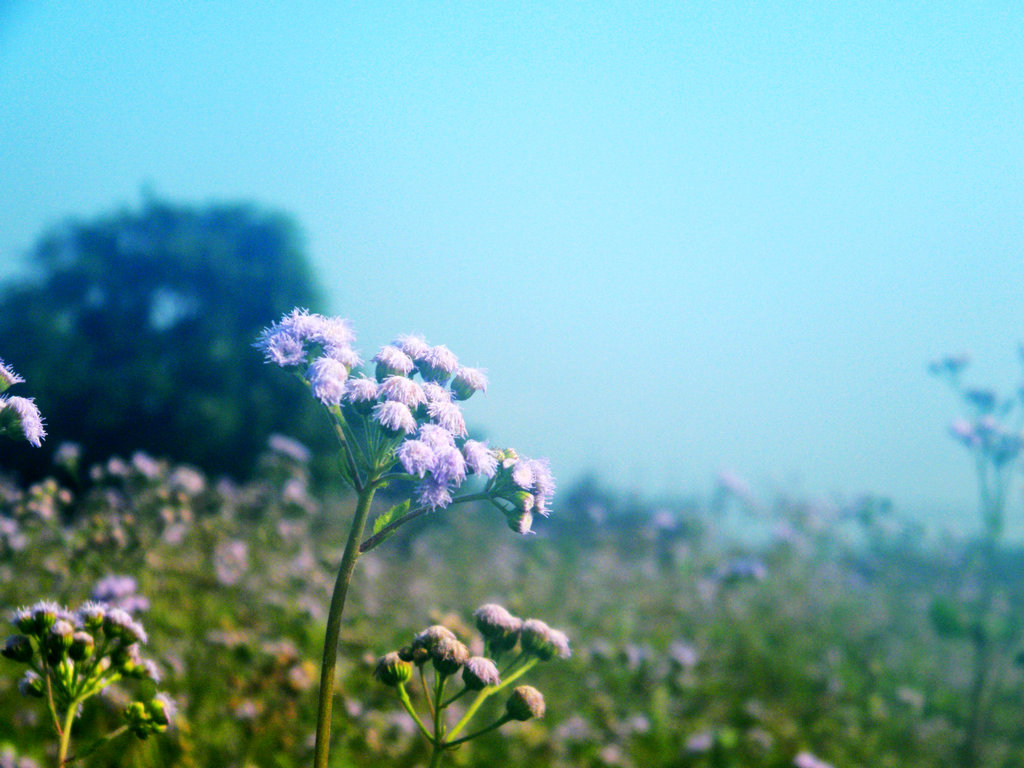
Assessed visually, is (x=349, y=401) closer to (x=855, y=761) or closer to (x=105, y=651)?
(x=105, y=651)

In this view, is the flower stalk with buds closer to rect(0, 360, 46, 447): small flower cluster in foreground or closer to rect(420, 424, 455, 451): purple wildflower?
rect(420, 424, 455, 451): purple wildflower

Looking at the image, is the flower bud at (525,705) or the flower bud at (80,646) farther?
the flower bud at (525,705)

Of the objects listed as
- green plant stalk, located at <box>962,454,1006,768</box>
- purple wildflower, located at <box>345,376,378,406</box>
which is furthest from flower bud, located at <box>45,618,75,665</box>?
green plant stalk, located at <box>962,454,1006,768</box>

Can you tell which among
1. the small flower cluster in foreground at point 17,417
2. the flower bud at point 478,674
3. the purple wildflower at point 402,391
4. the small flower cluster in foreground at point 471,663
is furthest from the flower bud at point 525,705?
the small flower cluster in foreground at point 17,417

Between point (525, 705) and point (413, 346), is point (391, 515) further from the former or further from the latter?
point (525, 705)

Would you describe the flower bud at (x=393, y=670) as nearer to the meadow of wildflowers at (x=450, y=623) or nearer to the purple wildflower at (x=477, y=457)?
the meadow of wildflowers at (x=450, y=623)
